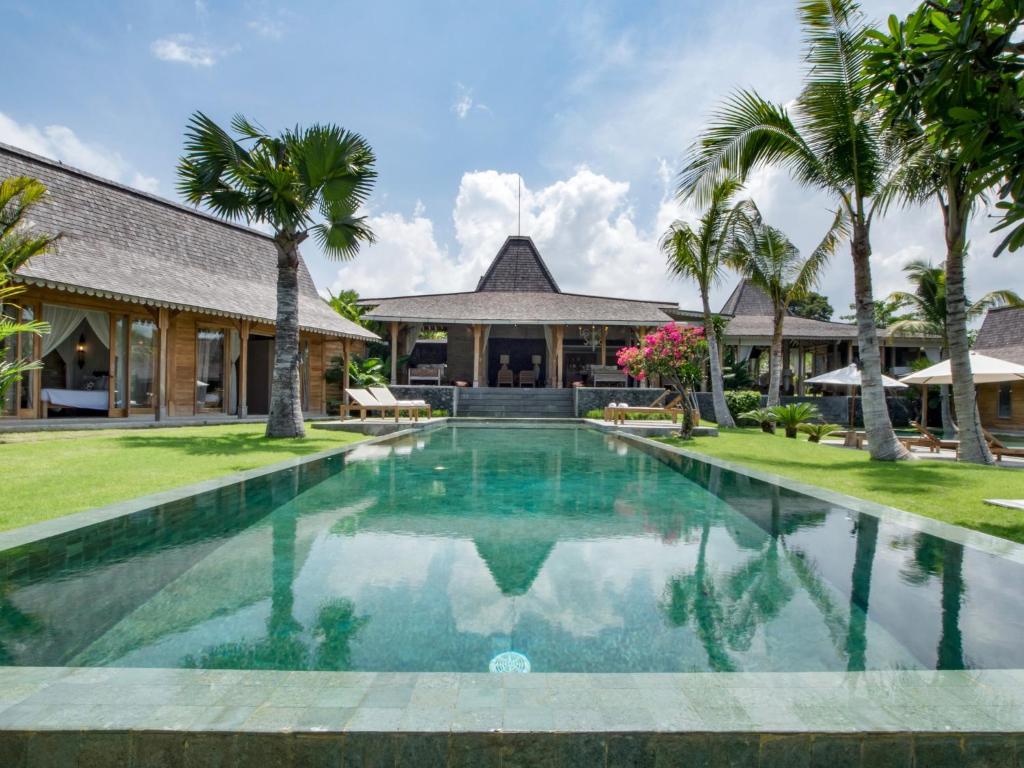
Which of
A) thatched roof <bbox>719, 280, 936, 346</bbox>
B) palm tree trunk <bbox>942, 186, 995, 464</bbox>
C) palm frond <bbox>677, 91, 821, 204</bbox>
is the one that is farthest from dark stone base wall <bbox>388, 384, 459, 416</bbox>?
palm tree trunk <bbox>942, 186, 995, 464</bbox>

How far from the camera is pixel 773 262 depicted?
62.0ft

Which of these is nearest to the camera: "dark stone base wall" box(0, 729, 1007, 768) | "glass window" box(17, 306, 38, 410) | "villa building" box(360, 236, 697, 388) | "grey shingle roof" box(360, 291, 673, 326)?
"dark stone base wall" box(0, 729, 1007, 768)

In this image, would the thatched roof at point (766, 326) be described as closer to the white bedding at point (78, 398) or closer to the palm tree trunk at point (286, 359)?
the palm tree trunk at point (286, 359)

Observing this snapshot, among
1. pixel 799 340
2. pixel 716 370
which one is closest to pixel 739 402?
pixel 716 370

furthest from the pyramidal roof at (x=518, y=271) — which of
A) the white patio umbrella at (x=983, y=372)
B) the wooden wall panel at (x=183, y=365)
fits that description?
the white patio umbrella at (x=983, y=372)

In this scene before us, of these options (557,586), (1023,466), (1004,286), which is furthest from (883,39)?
(1004,286)

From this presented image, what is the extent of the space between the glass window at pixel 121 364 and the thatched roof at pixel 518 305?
883cm

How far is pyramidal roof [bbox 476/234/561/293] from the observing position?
99.0 feet

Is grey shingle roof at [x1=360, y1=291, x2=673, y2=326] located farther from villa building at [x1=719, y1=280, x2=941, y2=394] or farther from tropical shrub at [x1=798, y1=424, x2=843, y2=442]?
tropical shrub at [x1=798, y1=424, x2=843, y2=442]

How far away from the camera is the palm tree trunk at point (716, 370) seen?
1680 centimetres

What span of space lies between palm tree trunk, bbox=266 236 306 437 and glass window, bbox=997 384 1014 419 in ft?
89.2

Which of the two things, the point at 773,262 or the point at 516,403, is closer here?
the point at 773,262

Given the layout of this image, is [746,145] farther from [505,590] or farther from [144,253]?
[144,253]

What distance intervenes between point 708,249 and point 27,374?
1764 cm
